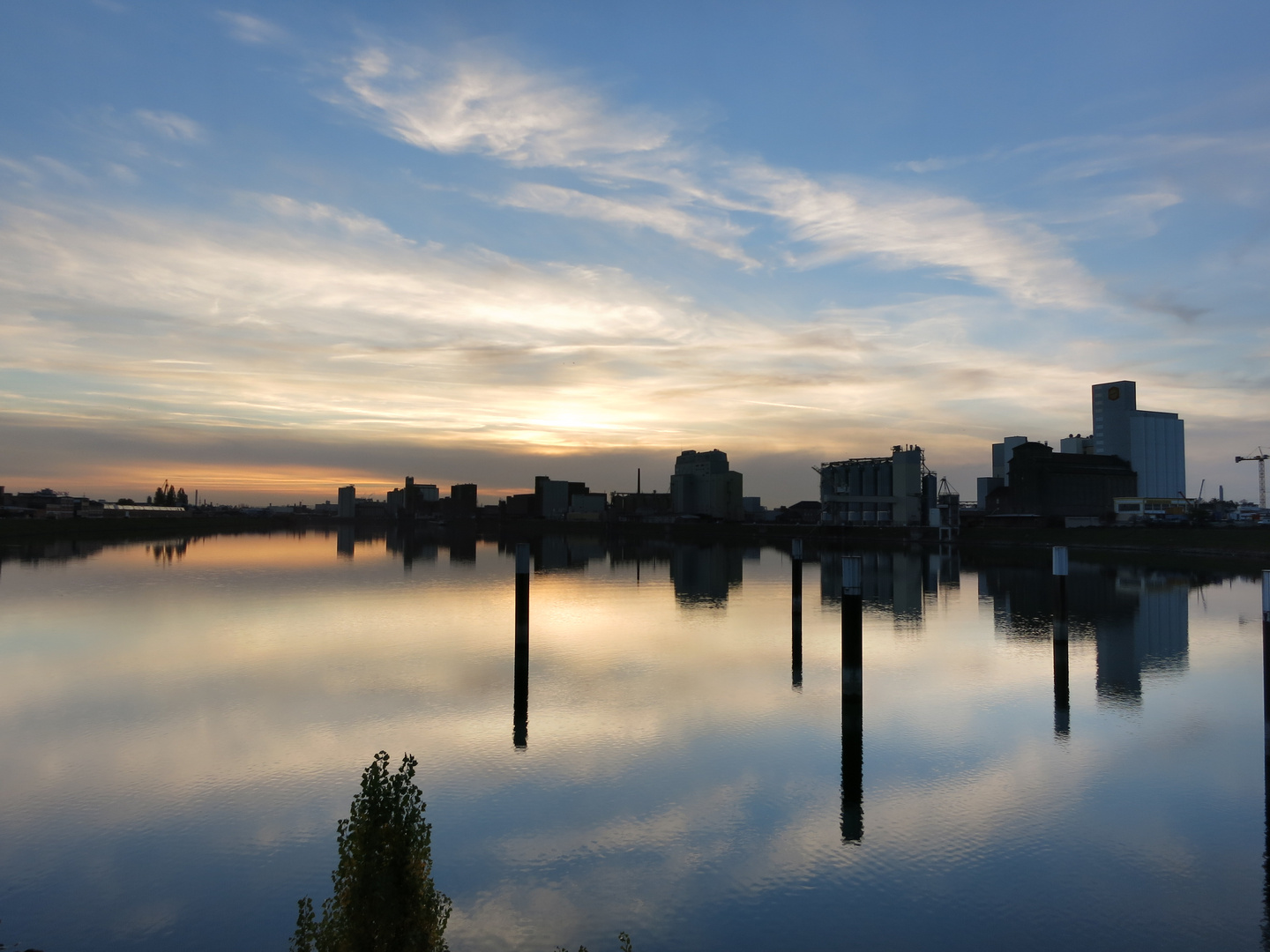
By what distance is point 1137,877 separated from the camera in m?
16.8

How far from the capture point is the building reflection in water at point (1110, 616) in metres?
37.8

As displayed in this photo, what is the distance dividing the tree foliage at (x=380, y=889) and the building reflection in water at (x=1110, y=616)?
87.5ft

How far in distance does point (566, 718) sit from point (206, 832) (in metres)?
13.0

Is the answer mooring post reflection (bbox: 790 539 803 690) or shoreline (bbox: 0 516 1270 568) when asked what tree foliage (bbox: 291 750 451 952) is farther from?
shoreline (bbox: 0 516 1270 568)

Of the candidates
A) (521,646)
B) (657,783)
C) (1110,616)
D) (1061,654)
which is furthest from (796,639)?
(1110,616)

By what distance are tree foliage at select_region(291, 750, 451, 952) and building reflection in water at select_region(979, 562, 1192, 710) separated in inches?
1050

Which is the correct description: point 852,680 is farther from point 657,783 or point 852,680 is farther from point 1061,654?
point 1061,654

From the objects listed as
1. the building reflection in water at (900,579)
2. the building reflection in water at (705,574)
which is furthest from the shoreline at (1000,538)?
the building reflection in water at (705,574)

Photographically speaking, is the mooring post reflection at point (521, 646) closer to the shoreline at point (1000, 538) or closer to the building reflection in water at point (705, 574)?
the building reflection in water at point (705, 574)

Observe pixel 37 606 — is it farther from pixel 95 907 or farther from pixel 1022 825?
pixel 1022 825

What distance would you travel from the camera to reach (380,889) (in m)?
9.31

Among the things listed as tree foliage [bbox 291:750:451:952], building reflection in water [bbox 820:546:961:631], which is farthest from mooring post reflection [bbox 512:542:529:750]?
building reflection in water [bbox 820:546:961:631]

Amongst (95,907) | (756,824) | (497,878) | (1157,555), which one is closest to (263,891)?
(95,907)

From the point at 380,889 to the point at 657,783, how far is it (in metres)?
14.2
